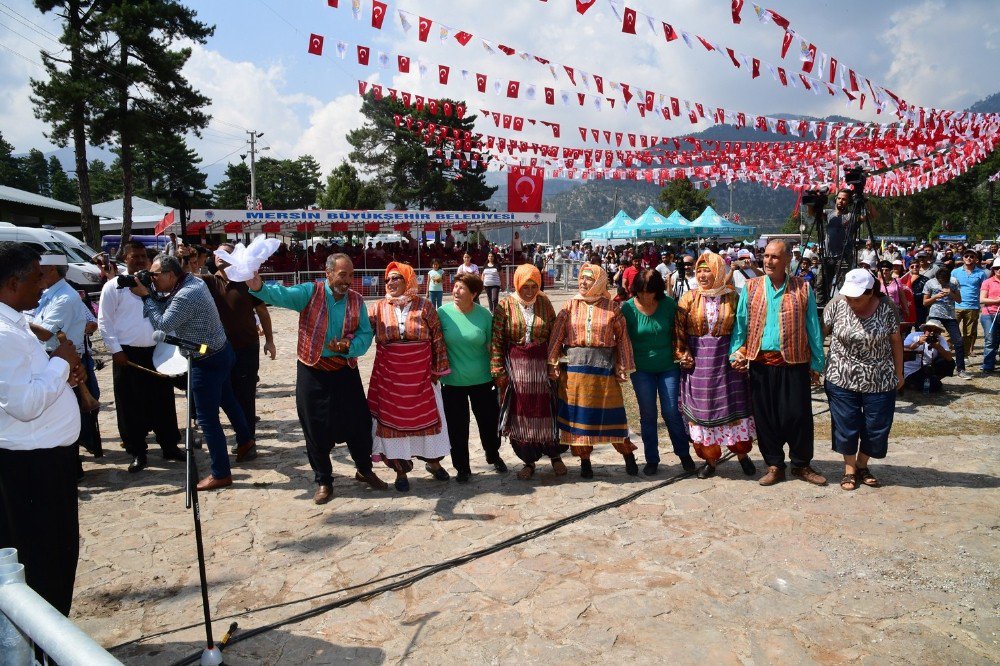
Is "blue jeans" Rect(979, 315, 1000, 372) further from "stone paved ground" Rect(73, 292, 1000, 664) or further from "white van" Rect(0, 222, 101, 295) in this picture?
"white van" Rect(0, 222, 101, 295)

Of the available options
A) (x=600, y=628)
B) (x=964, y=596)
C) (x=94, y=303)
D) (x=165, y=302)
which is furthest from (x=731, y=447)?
(x=94, y=303)

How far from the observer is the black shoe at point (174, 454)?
225 inches

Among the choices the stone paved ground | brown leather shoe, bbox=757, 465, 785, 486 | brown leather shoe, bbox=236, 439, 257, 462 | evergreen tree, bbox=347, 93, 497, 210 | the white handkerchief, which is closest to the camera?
the stone paved ground

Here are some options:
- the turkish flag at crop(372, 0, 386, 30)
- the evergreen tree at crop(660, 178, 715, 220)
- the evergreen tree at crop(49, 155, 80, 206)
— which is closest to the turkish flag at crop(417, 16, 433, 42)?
the turkish flag at crop(372, 0, 386, 30)

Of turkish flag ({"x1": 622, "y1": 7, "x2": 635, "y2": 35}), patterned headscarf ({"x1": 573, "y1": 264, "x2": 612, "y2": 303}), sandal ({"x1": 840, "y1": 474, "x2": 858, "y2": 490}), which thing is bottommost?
sandal ({"x1": 840, "y1": 474, "x2": 858, "y2": 490})

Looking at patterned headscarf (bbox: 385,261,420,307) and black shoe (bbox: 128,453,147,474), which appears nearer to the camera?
patterned headscarf (bbox: 385,261,420,307)

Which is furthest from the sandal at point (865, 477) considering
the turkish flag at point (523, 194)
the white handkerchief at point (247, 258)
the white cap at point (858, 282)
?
the turkish flag at point (523, 194)

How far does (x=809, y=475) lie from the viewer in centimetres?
488

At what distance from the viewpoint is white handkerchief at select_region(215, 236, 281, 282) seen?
402 cm

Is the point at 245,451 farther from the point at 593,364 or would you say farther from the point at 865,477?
the point at 865,477

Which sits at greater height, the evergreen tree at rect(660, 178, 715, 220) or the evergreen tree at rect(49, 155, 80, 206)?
the evergreen tree at rect(49, 155, 80, 206)

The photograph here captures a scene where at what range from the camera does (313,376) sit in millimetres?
4625

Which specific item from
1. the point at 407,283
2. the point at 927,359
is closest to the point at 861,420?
the point at 407,283

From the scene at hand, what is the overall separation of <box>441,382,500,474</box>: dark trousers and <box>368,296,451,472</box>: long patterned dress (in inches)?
4.6
